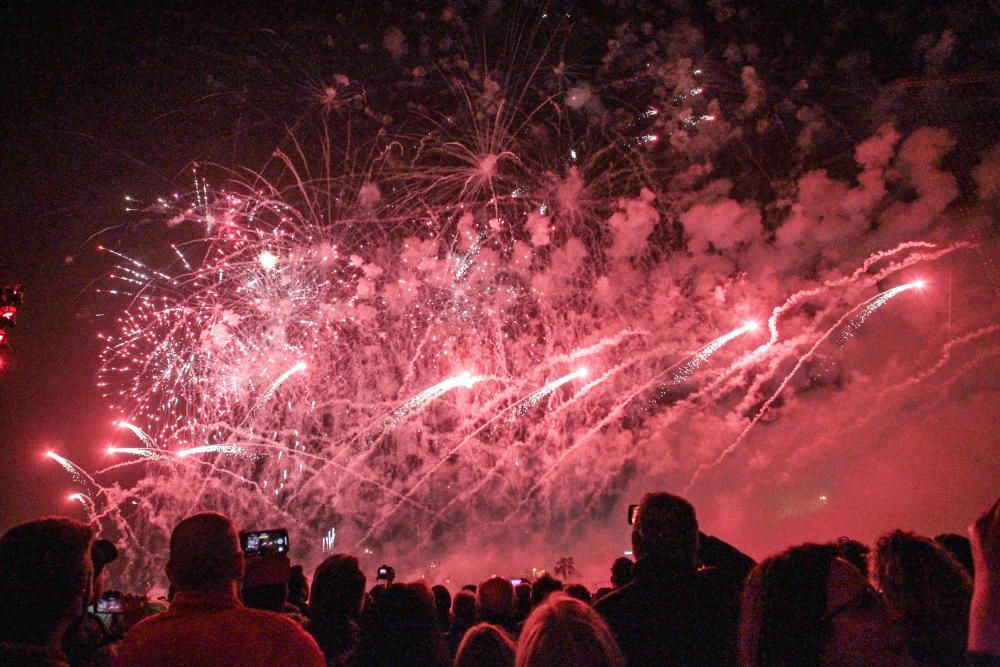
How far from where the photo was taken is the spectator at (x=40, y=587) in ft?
7.31

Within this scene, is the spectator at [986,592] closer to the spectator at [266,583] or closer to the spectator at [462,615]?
the spectator at [266,583]

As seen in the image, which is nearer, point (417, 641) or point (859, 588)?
point (859, 588)

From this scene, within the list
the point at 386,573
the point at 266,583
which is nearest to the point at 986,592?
the point at 266,583

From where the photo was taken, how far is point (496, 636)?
3148 mm

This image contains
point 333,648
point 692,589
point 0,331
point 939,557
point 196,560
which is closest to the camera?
point 196,560

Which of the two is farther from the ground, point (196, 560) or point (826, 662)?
Answer: point (196, 560)

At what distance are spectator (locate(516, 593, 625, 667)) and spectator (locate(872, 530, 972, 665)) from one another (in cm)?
131

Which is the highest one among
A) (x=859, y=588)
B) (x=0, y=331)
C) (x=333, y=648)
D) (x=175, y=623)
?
(x=0, y=331)

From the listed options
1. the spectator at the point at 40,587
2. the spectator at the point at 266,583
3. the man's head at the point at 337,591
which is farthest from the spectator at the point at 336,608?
the spectator at the point at 40,587

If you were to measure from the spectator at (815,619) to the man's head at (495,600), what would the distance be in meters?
2.16

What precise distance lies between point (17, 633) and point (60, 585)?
0.59ft

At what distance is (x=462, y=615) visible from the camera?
5320mm

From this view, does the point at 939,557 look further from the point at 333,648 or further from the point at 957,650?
the point at 333,648

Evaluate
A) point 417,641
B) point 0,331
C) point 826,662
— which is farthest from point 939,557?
point 0,331
